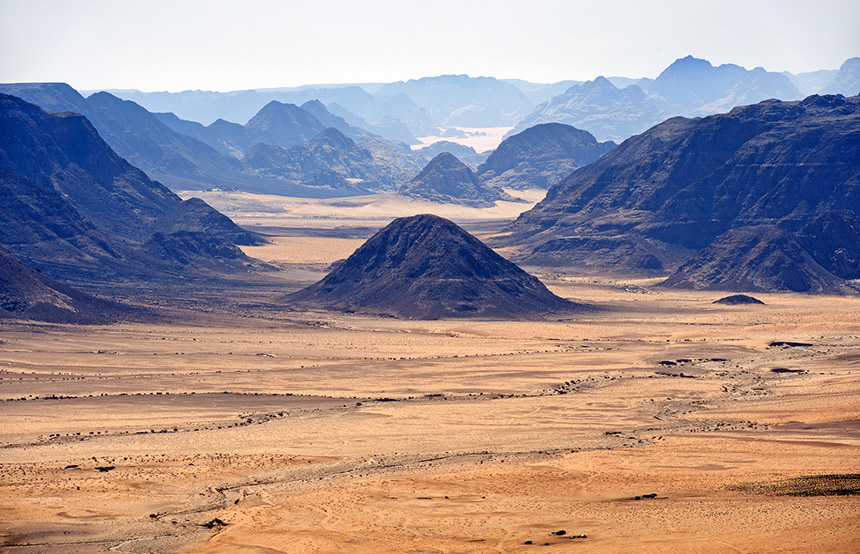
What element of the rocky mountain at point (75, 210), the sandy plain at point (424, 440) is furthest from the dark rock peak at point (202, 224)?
the sandy plain at point (424, 440)

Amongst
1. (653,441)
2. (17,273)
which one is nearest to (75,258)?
(17,273)

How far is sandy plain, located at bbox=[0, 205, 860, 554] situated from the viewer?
33750mm

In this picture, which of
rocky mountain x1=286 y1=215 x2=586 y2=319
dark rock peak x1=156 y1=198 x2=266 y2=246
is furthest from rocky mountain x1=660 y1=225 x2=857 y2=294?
dark rock peak x1=156 y1=198 x2=266 y2=246

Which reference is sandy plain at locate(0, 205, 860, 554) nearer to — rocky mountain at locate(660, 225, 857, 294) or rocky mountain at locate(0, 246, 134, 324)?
rocky mountain at locate(0, 246, 134, 324)

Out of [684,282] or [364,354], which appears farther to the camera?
[684,282]

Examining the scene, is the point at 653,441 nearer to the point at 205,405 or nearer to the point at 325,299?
the point at 205,405

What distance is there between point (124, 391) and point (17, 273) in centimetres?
3919

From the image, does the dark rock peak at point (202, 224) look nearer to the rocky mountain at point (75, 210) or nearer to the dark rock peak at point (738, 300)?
the rocky mountain at point (75, 210)

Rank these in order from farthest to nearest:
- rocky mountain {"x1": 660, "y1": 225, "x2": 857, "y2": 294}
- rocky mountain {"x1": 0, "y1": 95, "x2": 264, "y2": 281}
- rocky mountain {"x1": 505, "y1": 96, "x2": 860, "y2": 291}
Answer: rocky mountain {"x1": 505, "y1": 96, "x2": 860, "y2": 291} → rocky mountain {"x1": 0, "y1": 95, "x2": 264, "y2": 281} → rocky mountain {"x1": 660, "y1": 225, "x2": 857, "y2": 294}

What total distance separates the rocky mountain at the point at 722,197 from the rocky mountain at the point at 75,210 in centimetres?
6353

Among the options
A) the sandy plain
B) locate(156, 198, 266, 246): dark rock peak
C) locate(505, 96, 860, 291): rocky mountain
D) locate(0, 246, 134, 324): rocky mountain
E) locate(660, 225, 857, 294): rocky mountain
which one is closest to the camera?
the sandy plain

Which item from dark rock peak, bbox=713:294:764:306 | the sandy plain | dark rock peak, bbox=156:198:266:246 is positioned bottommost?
the sandy plain

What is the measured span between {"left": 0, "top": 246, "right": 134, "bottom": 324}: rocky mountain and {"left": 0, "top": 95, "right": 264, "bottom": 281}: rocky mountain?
3452 centimetres

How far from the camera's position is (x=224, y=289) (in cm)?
13088
